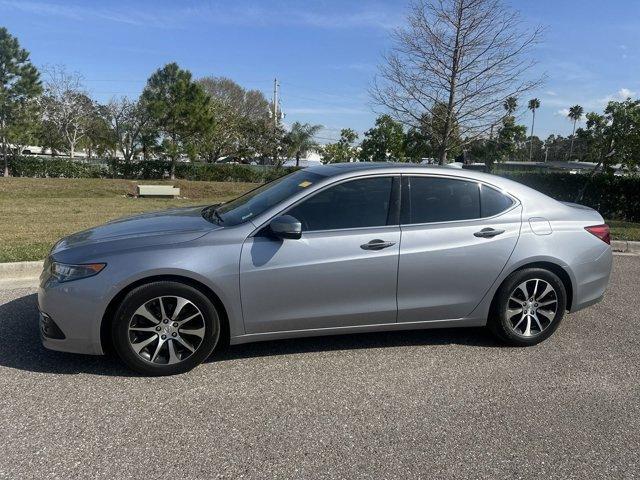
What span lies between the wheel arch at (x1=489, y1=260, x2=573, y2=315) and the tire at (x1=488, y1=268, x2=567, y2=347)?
19 millimetres

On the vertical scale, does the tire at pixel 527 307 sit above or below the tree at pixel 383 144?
below

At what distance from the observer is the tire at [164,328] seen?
11.4ft

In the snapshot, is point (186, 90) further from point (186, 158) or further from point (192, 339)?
point (192, 339)

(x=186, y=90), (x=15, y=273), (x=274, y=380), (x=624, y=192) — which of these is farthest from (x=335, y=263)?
(x=186, y=90)

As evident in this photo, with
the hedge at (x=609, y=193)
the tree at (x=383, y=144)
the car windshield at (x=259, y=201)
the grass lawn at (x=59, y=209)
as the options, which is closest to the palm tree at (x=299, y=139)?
the tree at (x=383, y=144)

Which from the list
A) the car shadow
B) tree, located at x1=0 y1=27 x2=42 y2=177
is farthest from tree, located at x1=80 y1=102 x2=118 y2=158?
the car shadow

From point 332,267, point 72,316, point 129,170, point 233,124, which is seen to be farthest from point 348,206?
point 233,124

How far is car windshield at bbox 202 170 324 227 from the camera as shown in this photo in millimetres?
4004

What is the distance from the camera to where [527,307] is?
14.2 feet

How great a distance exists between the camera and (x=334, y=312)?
3.84 m

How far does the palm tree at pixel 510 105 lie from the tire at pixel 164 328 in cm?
1193

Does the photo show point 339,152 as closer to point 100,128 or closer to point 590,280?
point 100,128

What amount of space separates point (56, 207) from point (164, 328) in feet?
37.8

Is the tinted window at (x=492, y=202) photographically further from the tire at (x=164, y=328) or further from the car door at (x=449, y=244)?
the tire at (x=164, y=328)
